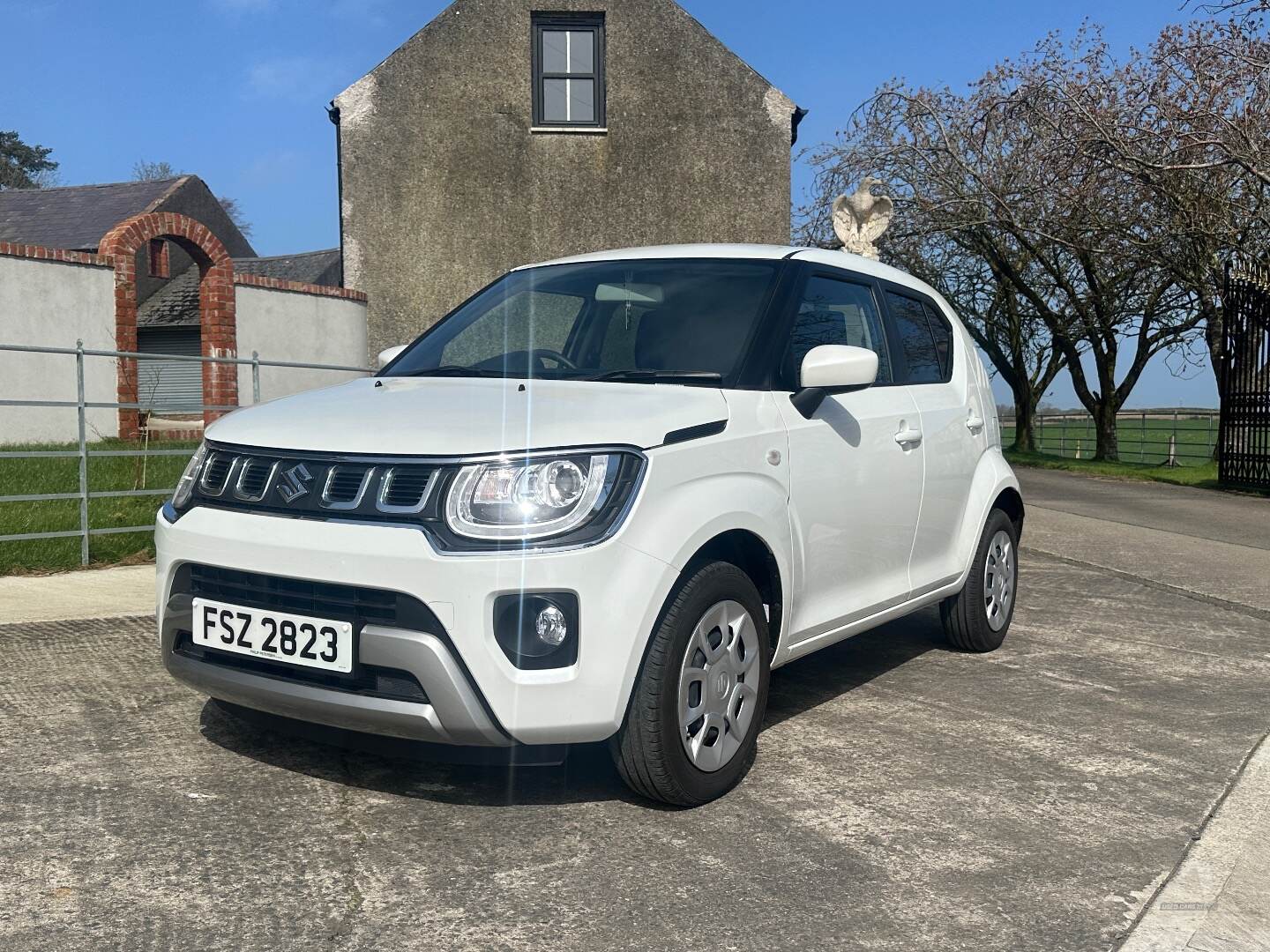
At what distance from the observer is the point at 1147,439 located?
37.5 metres

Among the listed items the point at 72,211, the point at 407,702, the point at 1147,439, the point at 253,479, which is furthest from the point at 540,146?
the point at 1147,439

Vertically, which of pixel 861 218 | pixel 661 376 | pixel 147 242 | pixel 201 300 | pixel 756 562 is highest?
pixel 147 242

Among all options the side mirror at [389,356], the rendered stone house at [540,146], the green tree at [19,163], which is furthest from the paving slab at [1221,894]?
the green tree at [19,163]

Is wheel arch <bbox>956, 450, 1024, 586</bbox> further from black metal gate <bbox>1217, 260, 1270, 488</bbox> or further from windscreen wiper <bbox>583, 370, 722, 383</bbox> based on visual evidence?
black metal gate <bbox>1217, 260, 1270, 488</bbox>

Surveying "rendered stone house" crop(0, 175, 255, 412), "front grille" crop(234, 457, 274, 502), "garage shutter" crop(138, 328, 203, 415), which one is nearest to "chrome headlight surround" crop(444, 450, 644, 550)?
"front grille" crop(234, 457, 274, 502)

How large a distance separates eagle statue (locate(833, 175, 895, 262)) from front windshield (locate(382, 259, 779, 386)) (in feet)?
24.4

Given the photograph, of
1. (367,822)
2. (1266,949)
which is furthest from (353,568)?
(1266,949)

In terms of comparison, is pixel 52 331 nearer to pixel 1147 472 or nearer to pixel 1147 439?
pixel 1147 472

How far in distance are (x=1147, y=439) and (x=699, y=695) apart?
37.3 metres

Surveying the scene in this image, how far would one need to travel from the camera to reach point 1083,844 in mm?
3402

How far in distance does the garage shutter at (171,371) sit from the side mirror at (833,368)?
677 centimetres

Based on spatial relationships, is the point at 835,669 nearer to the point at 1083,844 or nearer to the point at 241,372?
the point at 1083,844

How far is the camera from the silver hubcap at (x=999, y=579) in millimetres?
5793

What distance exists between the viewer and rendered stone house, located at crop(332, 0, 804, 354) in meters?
17.7
